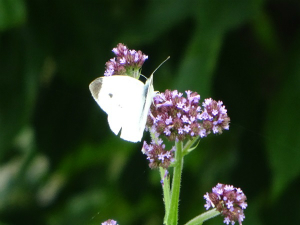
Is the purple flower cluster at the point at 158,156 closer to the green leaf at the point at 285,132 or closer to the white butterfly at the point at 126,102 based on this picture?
the white butterfly at the point at 126,102

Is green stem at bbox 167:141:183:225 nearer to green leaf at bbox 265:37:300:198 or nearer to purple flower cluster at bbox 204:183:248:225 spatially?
purple flower cluster at bbox 204:183:248:225

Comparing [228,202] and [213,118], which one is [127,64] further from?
[228,202]

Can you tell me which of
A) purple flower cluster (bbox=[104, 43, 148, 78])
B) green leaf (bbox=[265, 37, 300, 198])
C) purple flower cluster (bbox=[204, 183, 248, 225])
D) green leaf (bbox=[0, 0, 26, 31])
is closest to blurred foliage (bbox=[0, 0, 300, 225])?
green leaf (bbox=[265, 37, 300, 198])

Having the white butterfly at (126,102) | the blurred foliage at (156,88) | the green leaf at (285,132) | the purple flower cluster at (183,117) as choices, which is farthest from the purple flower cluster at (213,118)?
the green leaf at (285,132)

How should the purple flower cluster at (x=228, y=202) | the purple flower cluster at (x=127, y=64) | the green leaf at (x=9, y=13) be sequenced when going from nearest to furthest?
the purple flower cluster at (x=228, y=202), the purple flower cluster at (x=127, y=64), the green leaf at (x=9, y=13)

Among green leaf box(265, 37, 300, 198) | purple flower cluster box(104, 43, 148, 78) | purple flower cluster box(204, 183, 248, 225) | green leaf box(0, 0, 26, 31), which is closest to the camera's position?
purple flower cluster box(204, 183, 248, 225)

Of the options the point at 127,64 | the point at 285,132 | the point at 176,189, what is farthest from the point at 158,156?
the point at 285,132

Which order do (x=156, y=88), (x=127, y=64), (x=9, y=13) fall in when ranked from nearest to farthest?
(x=127, y=64) < (x=9, y=13) < (x=156, y=88)
